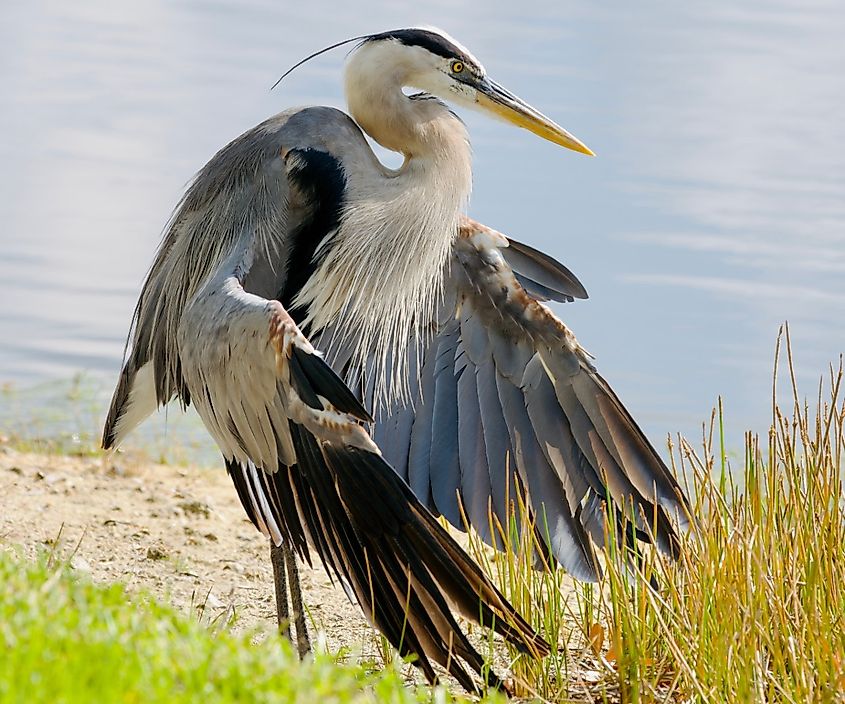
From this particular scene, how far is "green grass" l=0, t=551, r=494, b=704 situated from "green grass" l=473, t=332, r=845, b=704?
122 cm

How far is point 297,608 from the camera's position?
4840 millimetres

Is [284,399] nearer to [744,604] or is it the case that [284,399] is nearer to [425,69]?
[744,604]

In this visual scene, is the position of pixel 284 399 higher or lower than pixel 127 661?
higher

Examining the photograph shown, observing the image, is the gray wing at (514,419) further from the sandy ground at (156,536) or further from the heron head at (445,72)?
the sandy ground at (156,536)

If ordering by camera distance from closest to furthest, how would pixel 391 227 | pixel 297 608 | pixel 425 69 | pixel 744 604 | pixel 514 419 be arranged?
1. pixel 744 604
2. pixel 297 608
3. pixel 391 227
4. pixel 425 69
5. pixel 514 419

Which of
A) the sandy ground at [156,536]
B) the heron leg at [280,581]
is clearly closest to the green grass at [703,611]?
the heron leg at [280,581]

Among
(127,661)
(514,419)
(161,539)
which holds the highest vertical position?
(127,661)

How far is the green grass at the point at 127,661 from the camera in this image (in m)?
2.45

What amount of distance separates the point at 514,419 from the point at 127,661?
329 centimetres

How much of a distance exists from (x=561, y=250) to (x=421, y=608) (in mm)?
8529

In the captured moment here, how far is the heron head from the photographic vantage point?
5.39m

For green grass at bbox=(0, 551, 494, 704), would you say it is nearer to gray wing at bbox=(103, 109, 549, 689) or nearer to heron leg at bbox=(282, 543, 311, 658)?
gray wing at bbox=(103, 109, 549, 689)

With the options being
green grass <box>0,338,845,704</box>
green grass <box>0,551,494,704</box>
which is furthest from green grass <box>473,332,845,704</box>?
green grass <box>0,551,494,704</box>

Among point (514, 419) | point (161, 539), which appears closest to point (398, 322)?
point (514, 419)
